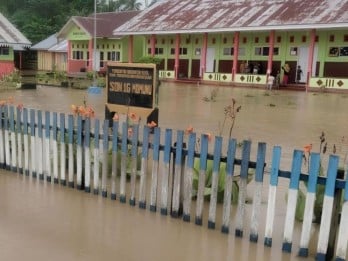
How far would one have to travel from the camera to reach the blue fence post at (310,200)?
390 cm

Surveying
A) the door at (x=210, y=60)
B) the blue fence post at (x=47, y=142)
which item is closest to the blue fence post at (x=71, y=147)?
the blue fence post at (x=47, y=142)

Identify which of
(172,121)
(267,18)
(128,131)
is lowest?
(172,121)

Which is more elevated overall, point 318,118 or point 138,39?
point 138,39

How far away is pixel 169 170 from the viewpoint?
192 inches

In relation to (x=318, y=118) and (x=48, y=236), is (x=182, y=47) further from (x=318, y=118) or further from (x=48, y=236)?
(x=48, y=236)

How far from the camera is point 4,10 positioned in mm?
65062

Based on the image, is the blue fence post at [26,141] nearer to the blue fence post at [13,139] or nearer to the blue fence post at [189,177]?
the blue fence post at [13,139]

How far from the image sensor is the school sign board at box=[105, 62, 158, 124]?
7.72 metres

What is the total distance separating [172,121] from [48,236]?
8.37 metres

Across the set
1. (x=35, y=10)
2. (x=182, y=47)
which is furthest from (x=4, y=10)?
(x=182, y=47)

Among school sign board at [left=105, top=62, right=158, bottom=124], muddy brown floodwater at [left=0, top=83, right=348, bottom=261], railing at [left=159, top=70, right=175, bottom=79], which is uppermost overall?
school sign board at [left=105, top=62, right=158, bottom=124]

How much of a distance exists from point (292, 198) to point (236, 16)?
2589 cm

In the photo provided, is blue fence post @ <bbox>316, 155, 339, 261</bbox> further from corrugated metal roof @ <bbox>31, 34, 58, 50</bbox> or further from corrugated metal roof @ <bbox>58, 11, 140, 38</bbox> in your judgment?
corrugated metal roof @ <bbox>31, 34, 58, 50</bbox>

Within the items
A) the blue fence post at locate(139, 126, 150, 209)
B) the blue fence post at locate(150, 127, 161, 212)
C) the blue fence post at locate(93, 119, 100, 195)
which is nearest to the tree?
the blue fence post at locate(93, 119, 100, 195)
